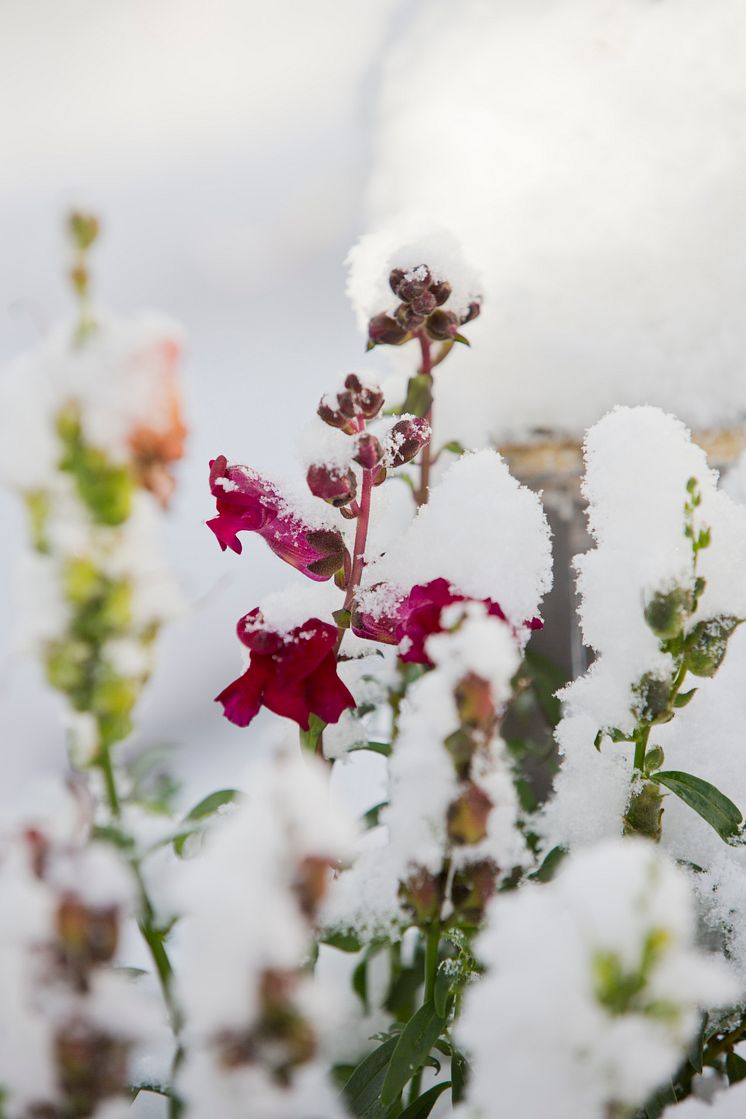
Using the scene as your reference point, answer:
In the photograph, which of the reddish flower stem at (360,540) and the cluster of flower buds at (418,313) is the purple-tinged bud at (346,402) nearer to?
the reddish flower stem at (360,540)

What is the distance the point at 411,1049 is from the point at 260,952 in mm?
191

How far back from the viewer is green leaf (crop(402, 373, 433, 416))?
0.52 meters

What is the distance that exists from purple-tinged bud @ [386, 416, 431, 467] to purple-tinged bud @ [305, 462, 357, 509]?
0.08 ft

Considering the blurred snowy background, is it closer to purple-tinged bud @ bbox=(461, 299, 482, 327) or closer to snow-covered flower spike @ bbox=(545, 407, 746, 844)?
purple-tinged bud @ bbox=(461, 299, 482, 327)

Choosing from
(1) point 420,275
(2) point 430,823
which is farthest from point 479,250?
(2) point 430,823

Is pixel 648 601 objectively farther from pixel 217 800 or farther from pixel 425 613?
pixel 217 800

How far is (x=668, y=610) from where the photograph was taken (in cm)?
33

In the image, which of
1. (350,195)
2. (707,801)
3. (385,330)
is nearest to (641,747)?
(707,801)

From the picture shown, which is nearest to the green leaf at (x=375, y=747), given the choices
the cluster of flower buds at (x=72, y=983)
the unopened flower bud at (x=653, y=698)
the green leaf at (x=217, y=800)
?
the green leaf at (x=217, y=800)

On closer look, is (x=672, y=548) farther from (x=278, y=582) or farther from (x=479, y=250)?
(x=278, y=582)

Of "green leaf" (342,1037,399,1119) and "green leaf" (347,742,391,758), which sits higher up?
"green leaf" (347,742,391,758)

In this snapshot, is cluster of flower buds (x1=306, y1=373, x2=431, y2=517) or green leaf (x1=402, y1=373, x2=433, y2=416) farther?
green leaf (x1=402, y1=373, x2=433, y2=416)

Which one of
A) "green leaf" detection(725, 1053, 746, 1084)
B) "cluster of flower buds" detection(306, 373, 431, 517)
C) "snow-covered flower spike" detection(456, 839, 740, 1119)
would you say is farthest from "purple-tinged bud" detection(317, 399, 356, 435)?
"green leaf" detection(725, 1053, 746, 1084)

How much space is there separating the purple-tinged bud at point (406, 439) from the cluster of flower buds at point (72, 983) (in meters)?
0.21
